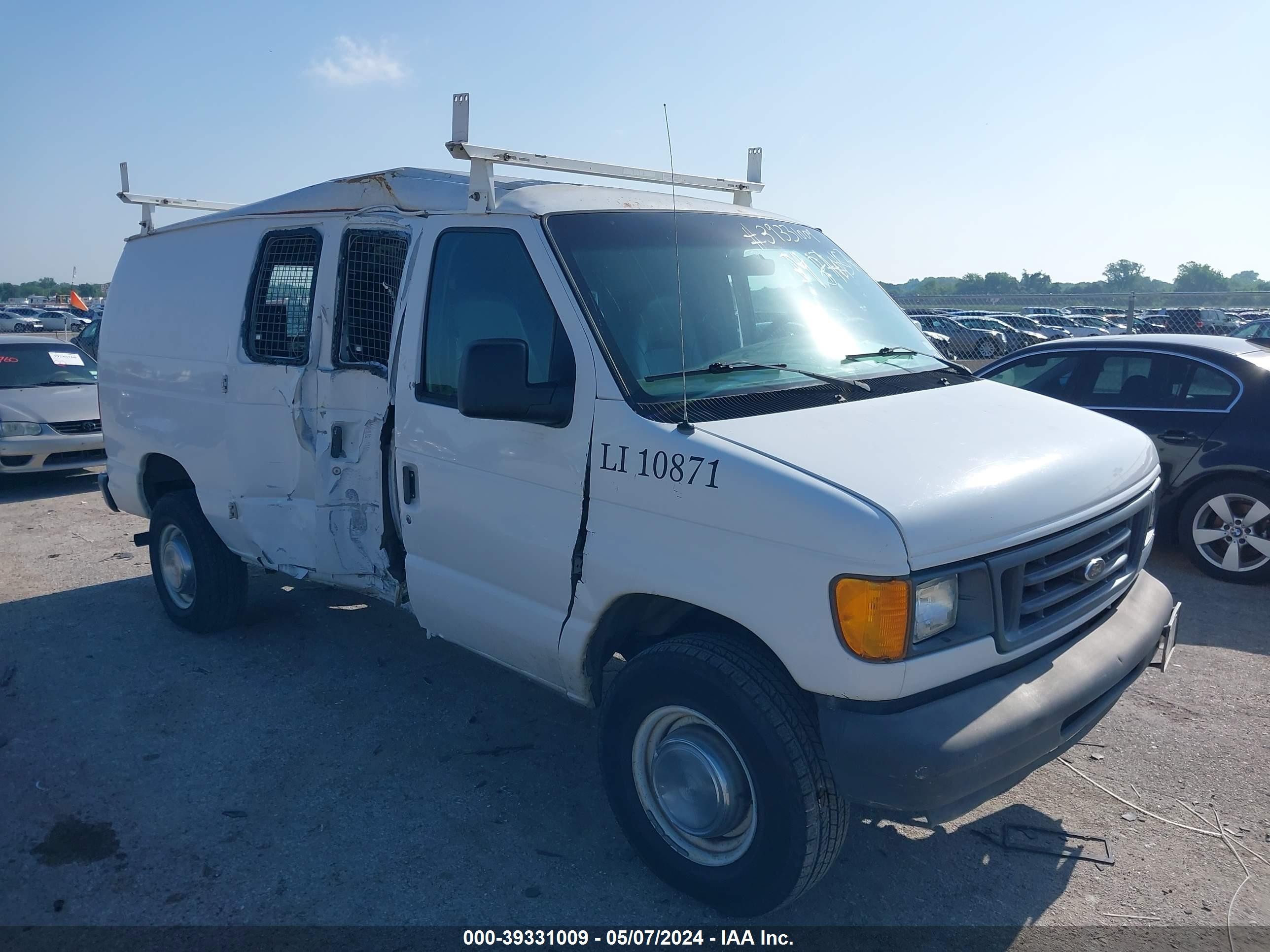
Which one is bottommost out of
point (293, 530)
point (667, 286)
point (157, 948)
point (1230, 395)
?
point (157, 948)

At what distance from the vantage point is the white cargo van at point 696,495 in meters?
2.61

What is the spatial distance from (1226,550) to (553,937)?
5.53 m

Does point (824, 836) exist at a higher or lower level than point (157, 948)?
higher

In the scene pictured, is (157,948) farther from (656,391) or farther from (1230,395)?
(1230,395)

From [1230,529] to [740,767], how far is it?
510 cm

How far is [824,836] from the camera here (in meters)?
2.78

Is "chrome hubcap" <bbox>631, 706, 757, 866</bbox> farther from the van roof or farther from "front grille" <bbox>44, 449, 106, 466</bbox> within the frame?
"front grille" <bbox>44, 449, 106, 466</bbox>

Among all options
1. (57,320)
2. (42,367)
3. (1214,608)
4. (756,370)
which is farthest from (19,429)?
(57,320)

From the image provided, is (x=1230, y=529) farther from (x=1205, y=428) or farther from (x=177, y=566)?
(x=177, y=566)

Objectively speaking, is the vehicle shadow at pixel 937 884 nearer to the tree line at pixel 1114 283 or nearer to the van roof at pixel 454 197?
the van roof at pixel 454 197

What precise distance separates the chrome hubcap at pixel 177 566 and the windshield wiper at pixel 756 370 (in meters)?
3.61

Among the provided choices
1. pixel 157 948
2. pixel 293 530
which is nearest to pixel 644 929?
pixel 157 948

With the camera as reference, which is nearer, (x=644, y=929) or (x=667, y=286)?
(x=644, y=929)

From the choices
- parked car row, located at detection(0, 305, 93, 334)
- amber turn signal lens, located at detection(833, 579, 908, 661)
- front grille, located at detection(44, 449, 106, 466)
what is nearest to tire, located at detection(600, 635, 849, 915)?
amber turn signal lens, located at detection(833, 579, 908, 661)
